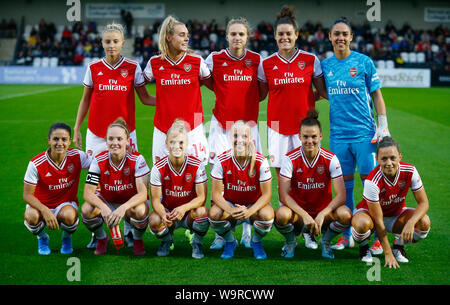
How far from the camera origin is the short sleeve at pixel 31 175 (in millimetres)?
4449

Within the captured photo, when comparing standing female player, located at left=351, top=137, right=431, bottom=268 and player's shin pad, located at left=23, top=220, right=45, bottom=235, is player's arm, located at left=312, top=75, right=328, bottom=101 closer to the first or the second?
standing female player, located at left=351, top=137, right=431, bottom=268

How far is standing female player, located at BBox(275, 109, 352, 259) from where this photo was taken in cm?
424

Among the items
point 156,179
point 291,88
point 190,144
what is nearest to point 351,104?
point 291,88

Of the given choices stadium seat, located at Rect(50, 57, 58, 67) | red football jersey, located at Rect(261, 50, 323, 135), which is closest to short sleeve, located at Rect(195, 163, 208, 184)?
red football jersey, located at Rect(261, 50, 323, 135)

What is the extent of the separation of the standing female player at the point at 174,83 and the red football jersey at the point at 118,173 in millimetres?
495

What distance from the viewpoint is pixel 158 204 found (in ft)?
14.0

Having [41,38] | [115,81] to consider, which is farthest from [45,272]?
[41,38]

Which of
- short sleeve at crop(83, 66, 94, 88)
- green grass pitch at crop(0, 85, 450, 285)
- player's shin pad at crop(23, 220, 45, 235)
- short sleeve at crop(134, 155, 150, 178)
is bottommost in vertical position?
green grass pitch at crop(0, 85, 450, 285)

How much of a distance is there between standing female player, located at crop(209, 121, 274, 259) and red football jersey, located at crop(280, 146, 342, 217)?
217mm

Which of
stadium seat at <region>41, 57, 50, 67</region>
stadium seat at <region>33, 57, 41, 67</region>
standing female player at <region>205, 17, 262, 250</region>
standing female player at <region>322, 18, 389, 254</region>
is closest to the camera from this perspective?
standing female player at <region>322, 18, 389, 254</region>

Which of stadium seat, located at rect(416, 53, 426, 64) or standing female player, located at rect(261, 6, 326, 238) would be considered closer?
standing female player, located at rect(261, 6, 326, 238)

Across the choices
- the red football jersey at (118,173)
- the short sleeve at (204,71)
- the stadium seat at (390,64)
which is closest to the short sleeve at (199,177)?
the red football jersey at (118,173)

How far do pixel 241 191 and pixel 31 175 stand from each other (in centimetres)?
180

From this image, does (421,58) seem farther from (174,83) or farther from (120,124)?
(120,124)
